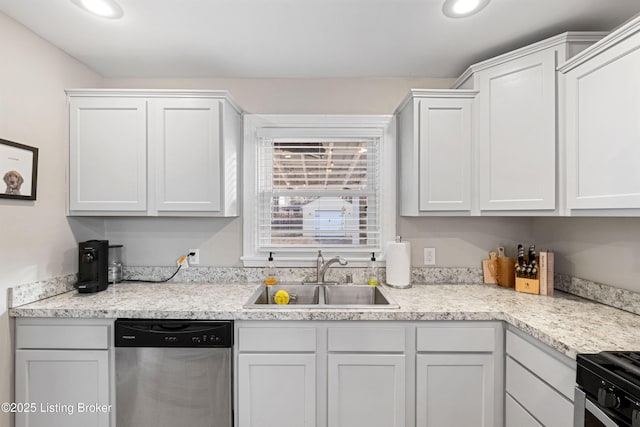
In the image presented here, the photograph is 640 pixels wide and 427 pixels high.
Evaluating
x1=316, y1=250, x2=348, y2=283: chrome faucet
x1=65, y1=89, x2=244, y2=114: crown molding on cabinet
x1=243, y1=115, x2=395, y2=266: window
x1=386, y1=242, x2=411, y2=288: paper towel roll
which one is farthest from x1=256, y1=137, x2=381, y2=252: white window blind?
x1=65, y1=89, x2=244, y2=114: crown molding on cabinet

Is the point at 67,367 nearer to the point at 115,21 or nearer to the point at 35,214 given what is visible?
the point at 35,214

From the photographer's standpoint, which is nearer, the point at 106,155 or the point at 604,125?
the point at 604,125

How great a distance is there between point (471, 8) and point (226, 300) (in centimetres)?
203

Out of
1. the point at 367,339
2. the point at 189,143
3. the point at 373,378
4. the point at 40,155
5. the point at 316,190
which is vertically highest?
the point at 189,143

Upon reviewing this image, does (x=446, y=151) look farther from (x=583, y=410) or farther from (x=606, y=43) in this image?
(x=583, y=410)

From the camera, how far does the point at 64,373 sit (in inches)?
65.3

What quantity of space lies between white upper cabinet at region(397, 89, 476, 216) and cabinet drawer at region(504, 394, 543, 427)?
107 cm

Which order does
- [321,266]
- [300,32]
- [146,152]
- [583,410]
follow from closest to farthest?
[583,410], [300,32], [146,152], [321,266]

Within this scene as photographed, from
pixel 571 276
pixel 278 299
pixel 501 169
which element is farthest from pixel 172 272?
pixel 571 276

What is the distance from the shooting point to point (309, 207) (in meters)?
2.34

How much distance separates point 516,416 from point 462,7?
2.04m

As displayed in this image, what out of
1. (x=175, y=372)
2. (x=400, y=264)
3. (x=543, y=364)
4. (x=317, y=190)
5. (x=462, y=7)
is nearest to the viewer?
(x=543, y=364)

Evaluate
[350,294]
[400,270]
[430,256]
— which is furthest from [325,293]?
[430,256]

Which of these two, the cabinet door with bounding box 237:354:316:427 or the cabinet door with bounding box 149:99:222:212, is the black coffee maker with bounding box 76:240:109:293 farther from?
the cabinet door with bounding box 237:354:316:427
